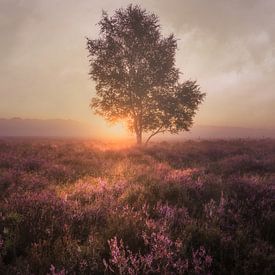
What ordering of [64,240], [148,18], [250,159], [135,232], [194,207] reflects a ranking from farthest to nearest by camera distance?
[148,18], [250,159], [194,207], [135,232], [64,240]

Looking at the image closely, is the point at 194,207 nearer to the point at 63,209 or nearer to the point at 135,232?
the point at 135,232

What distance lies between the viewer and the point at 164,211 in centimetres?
555

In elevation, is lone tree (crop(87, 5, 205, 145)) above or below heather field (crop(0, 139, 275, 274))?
above

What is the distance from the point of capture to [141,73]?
26.9 m

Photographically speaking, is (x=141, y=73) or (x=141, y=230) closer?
(x=141, y=230)

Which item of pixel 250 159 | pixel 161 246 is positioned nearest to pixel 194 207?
pixel 161 246

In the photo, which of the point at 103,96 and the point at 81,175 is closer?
the point at 81,175

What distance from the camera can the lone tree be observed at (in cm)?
2686

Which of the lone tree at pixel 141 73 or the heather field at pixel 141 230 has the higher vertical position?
the lone tree at pixel 141 73

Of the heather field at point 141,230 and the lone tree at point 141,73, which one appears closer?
the heather field at point 141,230

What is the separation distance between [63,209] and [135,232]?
1605 millimetres

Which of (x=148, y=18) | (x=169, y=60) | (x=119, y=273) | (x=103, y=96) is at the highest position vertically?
(x=148, y=18)

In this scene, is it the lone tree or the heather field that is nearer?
the heather field

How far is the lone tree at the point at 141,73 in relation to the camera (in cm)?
2686
